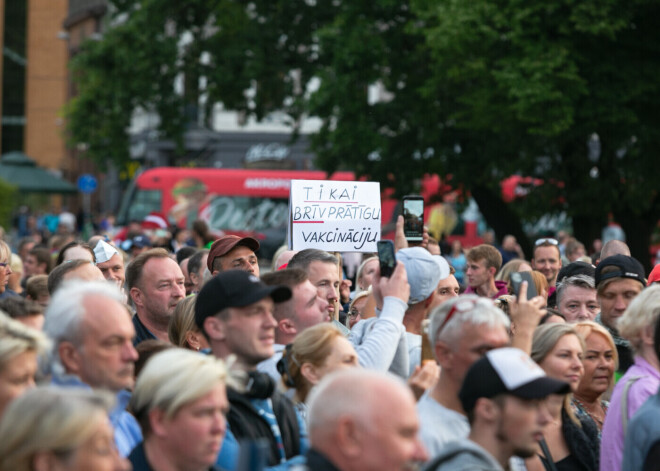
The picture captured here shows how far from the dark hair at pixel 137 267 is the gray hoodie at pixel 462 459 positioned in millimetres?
3704

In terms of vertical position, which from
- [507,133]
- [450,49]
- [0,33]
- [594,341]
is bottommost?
[594,341]

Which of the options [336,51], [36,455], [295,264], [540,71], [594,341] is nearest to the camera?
[36,455]

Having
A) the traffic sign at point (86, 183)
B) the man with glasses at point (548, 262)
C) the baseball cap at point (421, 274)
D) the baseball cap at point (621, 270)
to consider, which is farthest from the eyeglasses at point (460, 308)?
the traffic sign at point (86, 183)

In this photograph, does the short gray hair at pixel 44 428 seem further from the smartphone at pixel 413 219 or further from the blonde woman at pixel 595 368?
the smartphone at pixel 413 219

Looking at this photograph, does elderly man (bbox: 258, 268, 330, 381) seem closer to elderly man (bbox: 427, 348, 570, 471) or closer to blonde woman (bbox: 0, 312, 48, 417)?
elderly man (bbox: 427, 348, 570, 471)

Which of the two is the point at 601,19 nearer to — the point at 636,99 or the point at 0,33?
the point at 636,99

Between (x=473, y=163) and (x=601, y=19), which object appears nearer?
(x=601, y=19)

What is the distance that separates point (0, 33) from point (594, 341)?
247 feet

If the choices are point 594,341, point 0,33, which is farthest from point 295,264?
point 0,33

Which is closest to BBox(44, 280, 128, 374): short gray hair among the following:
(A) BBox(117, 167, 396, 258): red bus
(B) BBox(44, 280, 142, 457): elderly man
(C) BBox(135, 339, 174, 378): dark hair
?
(B) BBox(44, 280, 142, 457): elderly man

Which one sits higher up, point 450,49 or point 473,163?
point 450,49

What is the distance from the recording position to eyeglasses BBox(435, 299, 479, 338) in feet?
15.5

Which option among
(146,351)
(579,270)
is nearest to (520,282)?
(146,351)

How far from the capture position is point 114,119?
25266 mm
